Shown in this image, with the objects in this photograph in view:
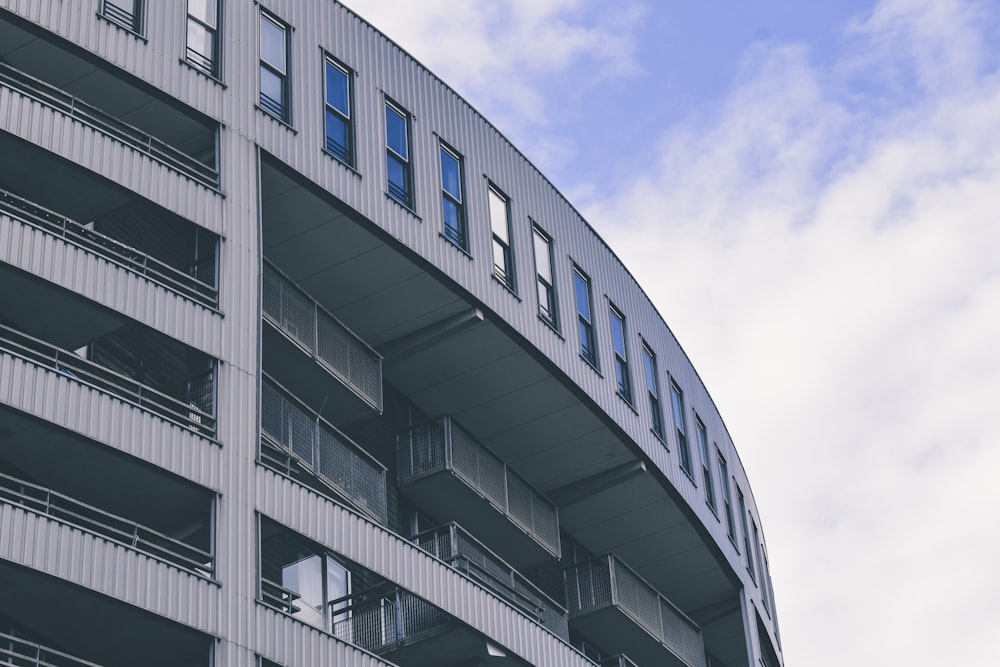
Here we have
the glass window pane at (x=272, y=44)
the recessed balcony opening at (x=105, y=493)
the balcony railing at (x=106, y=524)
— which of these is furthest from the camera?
the glass window pane at (x=272, y=44)

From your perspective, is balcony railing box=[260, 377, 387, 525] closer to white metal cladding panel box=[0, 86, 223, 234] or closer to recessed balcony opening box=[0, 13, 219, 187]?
white metal cladding panel box=[0, 86, 223, 234]

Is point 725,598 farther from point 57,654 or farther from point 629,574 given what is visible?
point 57,654

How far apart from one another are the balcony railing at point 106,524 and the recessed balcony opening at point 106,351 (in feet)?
5.59

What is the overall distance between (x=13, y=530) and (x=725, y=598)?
78.9 feet

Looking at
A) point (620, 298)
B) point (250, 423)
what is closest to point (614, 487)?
point (620, 298)

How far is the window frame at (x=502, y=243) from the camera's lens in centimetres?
3316

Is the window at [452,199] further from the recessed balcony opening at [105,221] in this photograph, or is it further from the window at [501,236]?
the recessed balcony opening at [105,221]

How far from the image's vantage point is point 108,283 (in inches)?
965

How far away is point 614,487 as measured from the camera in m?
36.9

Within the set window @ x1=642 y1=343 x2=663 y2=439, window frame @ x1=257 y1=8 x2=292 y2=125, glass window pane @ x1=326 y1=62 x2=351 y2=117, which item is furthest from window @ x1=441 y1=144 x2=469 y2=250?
window @ x1=642 y1=343 x2=663 y2=439

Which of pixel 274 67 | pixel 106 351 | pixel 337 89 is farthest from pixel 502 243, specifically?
pixel 106 351

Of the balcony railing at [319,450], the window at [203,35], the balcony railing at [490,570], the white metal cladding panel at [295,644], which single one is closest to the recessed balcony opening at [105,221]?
the balcony railing at [319,450]

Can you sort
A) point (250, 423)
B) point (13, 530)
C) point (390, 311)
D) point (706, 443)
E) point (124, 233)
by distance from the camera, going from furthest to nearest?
point (706, 443)
point (390, 311)
point (124, 233)
point (250, 423)
point (13, 530)

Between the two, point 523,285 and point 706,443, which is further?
point 706,443
